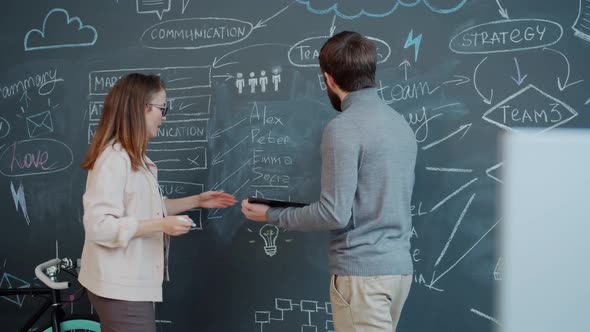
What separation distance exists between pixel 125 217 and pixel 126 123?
33cm

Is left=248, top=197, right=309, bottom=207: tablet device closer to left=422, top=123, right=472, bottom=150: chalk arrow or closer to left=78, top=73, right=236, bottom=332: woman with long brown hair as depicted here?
left=78, top=73, right=236, bottom=332: woman with long brown hair

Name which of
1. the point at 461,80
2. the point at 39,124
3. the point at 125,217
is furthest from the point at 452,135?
the point at 39,124

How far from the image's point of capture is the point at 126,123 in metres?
2.01

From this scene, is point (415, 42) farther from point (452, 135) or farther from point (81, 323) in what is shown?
point (81, 323)

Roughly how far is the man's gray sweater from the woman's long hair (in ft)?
2.01

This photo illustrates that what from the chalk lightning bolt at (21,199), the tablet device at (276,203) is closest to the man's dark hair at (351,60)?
the tablet device at (276,203)

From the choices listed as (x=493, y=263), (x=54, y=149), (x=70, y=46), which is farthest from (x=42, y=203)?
(x=493, y=263)

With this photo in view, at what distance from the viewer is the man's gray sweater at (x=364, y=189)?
179 cm

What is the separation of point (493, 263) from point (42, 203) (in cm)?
240

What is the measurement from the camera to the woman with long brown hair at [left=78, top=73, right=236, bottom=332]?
192cm

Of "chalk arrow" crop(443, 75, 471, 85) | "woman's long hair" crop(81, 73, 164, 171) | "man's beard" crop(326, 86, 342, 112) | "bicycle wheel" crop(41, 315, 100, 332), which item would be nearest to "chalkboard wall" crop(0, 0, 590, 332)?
"chalk arrow" crop(443, 75, 471, 85)

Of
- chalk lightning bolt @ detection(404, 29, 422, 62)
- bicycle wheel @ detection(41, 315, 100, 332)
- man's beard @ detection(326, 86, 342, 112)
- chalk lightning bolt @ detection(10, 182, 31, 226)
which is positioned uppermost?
chalk lightning bolt @ detection(404, 29, 422, 62)

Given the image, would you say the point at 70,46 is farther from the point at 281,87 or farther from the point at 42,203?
the point at 281,87

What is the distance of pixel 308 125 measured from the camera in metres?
2.78
